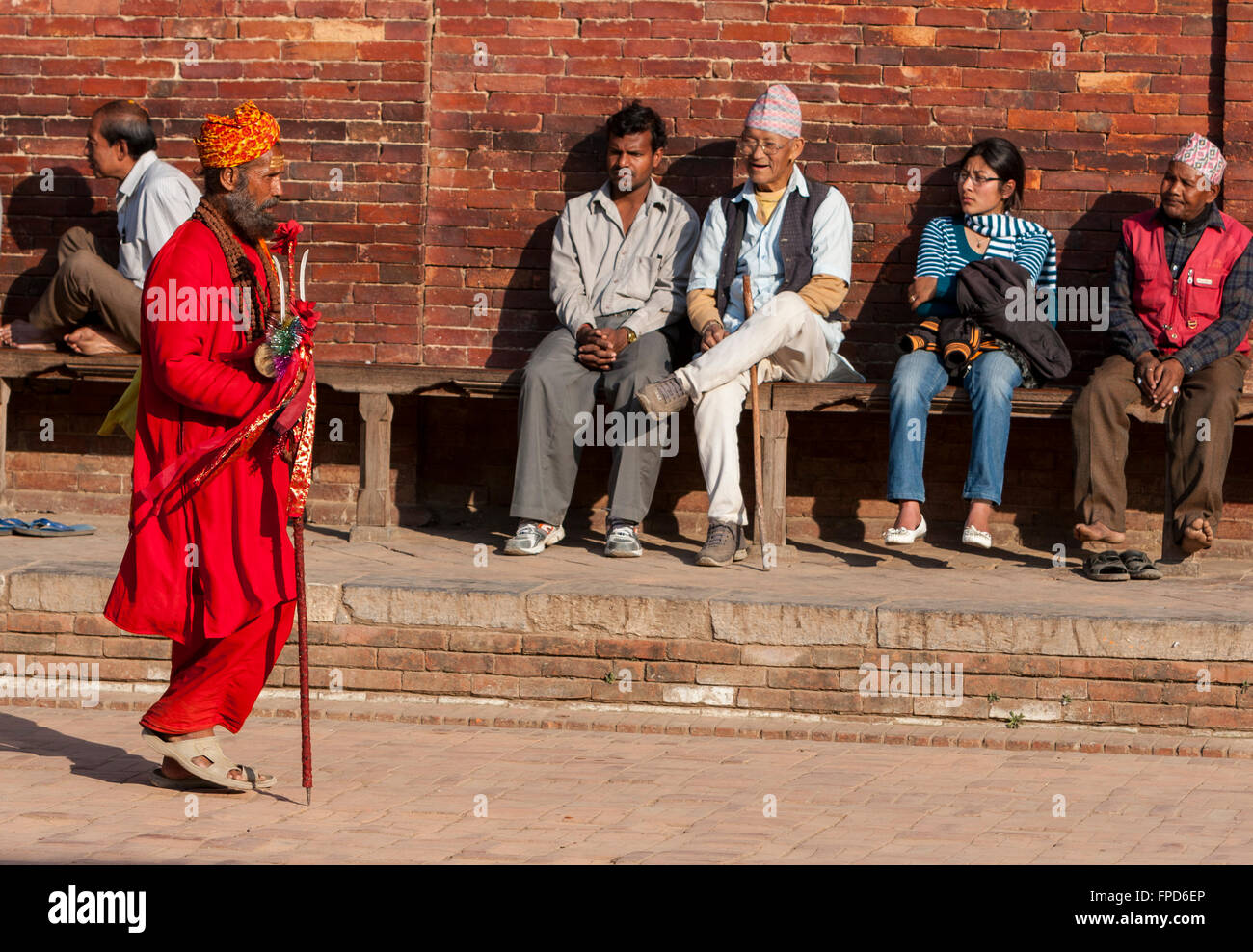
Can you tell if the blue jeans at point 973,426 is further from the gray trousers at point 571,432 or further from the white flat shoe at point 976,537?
the gray trousers at point 571,432

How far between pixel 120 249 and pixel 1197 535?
205 inches

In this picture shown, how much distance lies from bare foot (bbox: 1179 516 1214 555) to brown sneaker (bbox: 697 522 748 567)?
1831 millimetres

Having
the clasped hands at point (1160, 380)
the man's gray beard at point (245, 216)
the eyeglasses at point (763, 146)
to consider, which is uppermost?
the eyeglasses at point (763, 146)

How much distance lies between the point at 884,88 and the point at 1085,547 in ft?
8.08

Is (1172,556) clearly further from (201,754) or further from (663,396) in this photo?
(201,754)

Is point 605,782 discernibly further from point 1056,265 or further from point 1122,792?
point 1056,265

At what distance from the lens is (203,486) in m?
5.24

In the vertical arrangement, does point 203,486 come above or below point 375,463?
above

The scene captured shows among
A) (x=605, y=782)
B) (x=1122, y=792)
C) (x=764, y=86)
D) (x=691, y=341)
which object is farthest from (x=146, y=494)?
(x=764, y=86)

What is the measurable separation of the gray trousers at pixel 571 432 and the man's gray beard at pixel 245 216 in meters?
2.61

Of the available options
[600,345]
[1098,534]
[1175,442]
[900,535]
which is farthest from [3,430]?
[1175,442]

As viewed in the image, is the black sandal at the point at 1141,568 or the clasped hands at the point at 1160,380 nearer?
the black sandal at the point at 1141,568

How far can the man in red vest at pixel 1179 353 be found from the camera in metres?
7.50

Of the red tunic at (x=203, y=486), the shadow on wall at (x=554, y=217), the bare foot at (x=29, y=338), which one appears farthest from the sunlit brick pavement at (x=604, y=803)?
the shadow on wall at (x=554, y=217)
